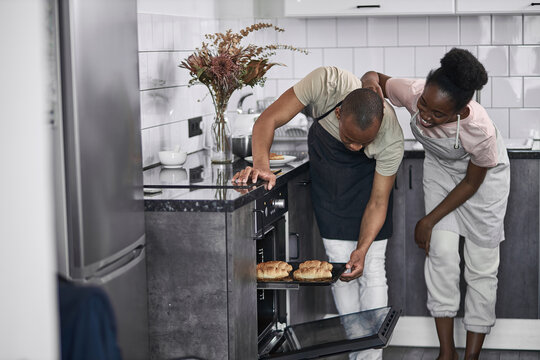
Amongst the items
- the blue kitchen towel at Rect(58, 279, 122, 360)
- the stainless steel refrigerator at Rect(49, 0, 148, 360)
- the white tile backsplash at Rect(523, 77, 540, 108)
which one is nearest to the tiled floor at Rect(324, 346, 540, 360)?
the white tile backsplash at Rect(523, 77, 540, 108)

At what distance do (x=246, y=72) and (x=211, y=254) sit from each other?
43.0 inches

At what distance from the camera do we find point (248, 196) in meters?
2.30

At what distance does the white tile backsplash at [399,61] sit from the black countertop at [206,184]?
682 mm

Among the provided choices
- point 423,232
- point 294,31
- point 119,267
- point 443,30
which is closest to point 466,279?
point 423,232

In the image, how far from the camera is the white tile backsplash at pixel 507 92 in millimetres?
3953

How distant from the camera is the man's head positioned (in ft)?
8.19

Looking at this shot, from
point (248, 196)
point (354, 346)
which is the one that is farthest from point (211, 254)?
point (354, 346)

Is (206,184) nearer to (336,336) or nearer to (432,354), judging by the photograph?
(336,336)

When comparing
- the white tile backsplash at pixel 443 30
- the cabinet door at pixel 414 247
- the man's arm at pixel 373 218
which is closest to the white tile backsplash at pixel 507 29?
the white tile backsplash at pixel 443 30

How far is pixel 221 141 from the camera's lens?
3.11 m

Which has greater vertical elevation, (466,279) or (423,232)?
(423,232)

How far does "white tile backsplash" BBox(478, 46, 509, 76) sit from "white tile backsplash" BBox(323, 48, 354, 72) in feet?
2.21

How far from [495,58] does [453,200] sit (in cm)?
124

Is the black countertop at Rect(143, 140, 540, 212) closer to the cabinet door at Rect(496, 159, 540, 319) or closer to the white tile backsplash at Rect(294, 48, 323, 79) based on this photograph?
the cabinet door at Rect(496, 159, 540, 319)
